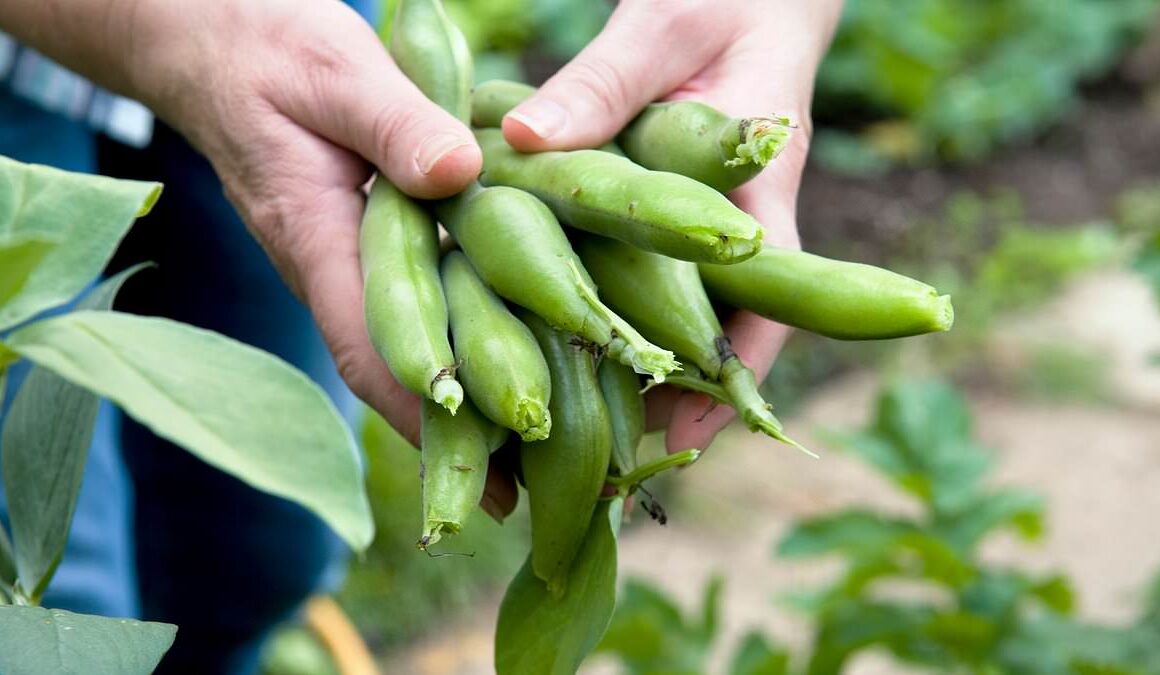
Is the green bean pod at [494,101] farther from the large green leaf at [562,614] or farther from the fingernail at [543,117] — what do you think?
the large green leaf at [562,614]

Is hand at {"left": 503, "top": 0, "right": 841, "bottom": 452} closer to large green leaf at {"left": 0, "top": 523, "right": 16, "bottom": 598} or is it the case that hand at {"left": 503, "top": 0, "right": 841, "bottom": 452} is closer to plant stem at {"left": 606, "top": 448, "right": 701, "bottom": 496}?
plant stem at {"left": 606, "top": 448, "right": 701, "bottom": 496}

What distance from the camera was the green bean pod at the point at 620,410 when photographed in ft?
2.91

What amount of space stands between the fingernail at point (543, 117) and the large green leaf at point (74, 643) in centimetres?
46

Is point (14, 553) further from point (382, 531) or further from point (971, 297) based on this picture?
point (971, 297)

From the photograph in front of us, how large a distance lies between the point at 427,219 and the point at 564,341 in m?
0.18

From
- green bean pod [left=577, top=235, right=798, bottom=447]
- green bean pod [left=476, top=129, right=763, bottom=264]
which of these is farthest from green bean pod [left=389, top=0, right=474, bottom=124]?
green bean pod [left=577, top=235, right=798, bottom=447]

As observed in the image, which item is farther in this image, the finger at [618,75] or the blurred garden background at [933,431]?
the blurred garden background at [933,431]

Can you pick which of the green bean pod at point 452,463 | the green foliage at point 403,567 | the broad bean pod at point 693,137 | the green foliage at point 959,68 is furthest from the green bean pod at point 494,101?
the green foliage at point 959,68

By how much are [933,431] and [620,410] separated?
82cm

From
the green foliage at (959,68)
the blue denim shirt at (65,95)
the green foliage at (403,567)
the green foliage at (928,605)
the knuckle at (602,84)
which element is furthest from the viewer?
the green foliage at (959,68)

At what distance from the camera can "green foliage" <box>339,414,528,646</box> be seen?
107 inches

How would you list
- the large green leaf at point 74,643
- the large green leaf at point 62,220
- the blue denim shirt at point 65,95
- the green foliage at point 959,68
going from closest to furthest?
the large green leaf at point 74,643, the large green leaf at point 62,220, the blue denim shirt at point 65,95, the green foliage at point 959,68

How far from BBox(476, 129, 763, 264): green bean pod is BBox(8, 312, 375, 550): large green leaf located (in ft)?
0.70

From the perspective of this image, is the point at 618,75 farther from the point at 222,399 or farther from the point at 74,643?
the point at 74,643
